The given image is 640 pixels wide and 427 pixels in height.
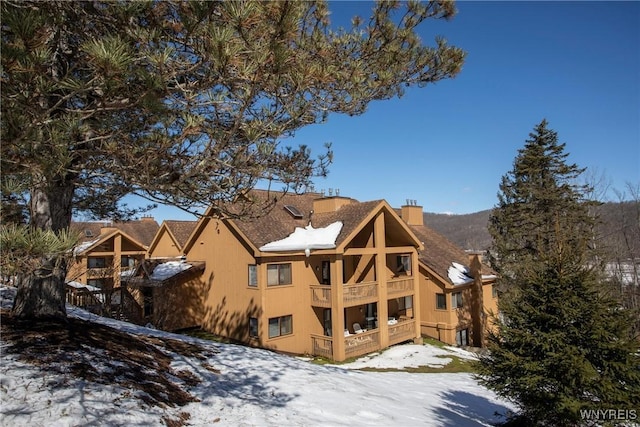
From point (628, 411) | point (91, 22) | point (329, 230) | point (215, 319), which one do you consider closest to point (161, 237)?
point (215, 319)

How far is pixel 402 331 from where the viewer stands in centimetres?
2105

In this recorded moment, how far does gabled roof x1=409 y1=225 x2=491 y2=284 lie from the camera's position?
24.0 metres

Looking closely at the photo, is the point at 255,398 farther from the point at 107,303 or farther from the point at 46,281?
the point at 107,303

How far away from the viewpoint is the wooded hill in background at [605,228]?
111 feet

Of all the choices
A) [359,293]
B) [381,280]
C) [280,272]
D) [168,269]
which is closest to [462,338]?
[381,280]

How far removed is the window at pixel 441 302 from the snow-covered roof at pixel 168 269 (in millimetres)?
14130

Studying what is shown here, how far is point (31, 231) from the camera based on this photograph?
3512 mm

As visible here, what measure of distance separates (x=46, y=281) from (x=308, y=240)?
12.6 m

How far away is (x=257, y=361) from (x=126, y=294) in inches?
561

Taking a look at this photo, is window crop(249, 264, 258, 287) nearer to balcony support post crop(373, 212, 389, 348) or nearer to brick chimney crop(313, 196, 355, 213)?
brick chimney crop(313, 196, 355, 213)

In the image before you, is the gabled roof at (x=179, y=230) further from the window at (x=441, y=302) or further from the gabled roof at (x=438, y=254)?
the window at (x=441, y=302)

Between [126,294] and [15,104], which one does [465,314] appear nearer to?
[126,294]

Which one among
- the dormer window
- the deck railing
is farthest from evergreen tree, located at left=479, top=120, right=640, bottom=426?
the deck railing

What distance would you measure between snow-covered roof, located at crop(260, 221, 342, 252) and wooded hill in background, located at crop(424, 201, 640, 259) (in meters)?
18.6
